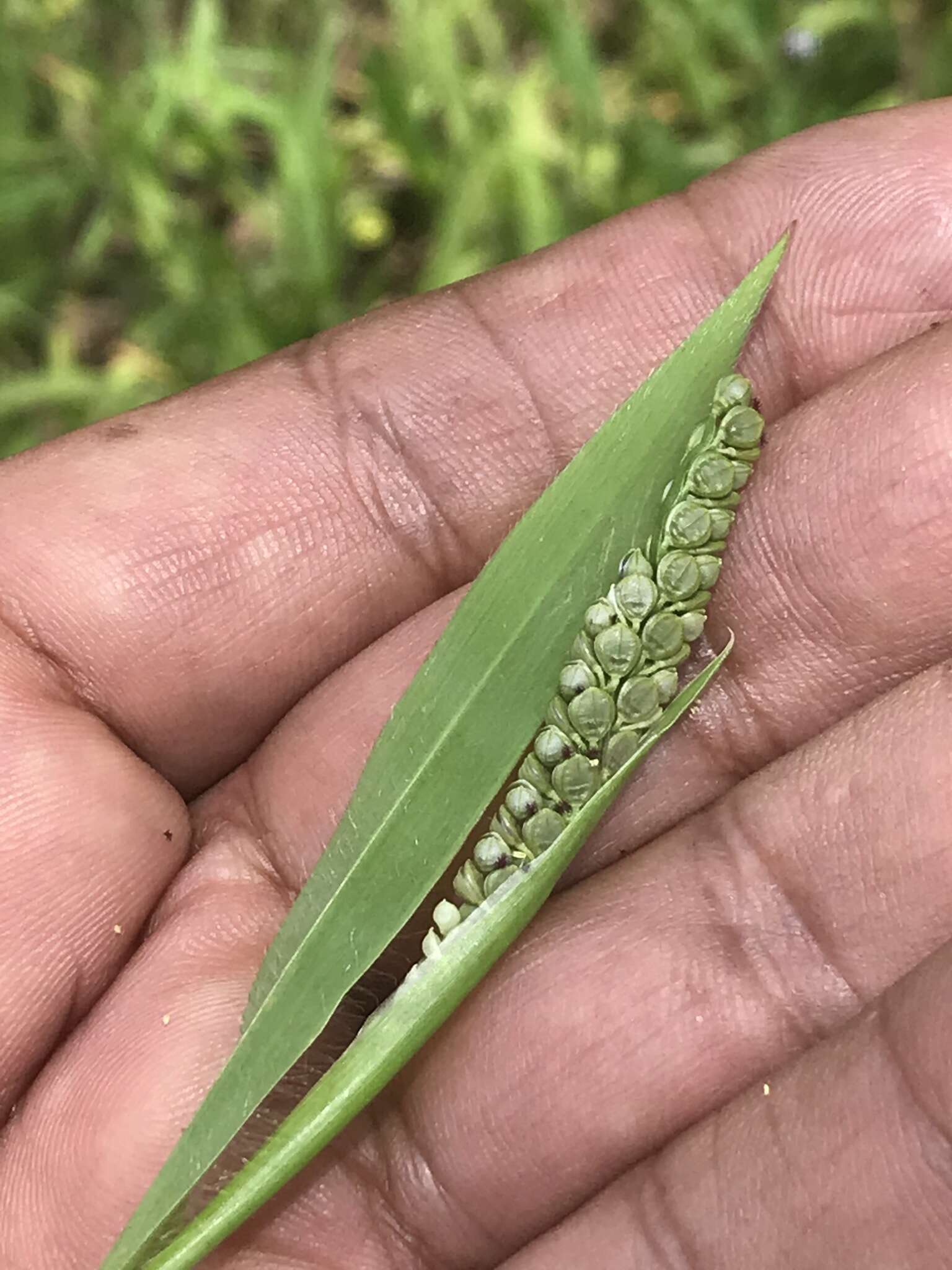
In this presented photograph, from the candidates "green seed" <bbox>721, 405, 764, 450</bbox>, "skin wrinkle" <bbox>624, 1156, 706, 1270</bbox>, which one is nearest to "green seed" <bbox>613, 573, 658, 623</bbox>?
"green seed" <bbox>721, 405, 764, 450</bbox>

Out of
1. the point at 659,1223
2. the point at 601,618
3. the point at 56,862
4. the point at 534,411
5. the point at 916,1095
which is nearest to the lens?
the point at 916,1095

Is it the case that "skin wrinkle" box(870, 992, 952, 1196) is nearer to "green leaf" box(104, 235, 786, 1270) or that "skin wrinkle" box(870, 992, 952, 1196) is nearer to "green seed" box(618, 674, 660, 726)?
"green seed" box(618, 674, 660, 726)

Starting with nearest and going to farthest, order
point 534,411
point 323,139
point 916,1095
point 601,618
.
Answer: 1. point 916,1095
2. point 601,618
3. point 534,411
4. point 323,139

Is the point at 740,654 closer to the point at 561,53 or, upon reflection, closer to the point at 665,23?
the point at 561,53

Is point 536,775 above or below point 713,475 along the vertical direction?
below

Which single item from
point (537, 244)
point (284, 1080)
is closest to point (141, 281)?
point (537, 244)

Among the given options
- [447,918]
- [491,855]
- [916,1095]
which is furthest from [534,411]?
[916,1095]

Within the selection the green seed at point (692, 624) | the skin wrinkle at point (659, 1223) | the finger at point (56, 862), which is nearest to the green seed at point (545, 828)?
the green seed at point (692, 624)

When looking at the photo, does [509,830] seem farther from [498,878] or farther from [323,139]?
[323,139]
